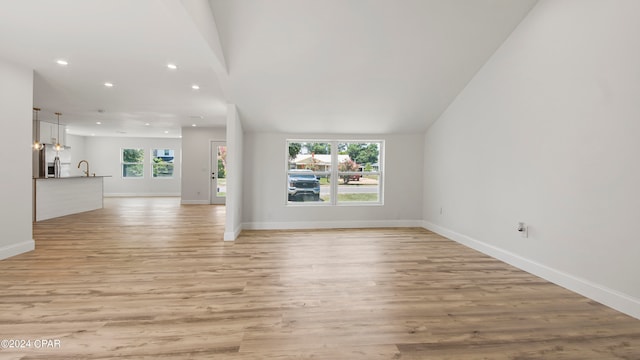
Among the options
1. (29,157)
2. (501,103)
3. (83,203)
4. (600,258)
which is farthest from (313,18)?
(83,203)

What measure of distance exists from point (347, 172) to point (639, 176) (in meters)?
4.39

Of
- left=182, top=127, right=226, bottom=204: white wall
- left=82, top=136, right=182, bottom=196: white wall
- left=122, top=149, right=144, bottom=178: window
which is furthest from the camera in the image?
left=122, top=149, right=144, bottom=178: window

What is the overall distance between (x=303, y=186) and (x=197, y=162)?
5203mm

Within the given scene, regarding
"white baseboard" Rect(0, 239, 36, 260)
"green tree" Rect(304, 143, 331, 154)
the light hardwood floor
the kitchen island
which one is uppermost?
"green tree" Rect(304, 143, 331, 154)

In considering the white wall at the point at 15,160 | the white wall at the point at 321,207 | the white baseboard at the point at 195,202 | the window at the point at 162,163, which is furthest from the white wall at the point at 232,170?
the window at the point at 162,163

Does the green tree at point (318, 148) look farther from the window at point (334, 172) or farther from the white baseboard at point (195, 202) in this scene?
the white baseboard at point (195, 202)

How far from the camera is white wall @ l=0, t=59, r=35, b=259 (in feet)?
12.1

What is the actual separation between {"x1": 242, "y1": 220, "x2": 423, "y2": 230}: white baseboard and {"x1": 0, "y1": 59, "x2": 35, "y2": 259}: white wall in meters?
3.12

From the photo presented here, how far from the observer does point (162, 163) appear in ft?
40.8

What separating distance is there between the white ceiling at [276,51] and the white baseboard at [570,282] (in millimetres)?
2507

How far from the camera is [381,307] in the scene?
246cm

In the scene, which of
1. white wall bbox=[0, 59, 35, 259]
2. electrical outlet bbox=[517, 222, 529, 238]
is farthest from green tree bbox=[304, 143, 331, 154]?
white wall bbox=[0, 59, 35, 259]

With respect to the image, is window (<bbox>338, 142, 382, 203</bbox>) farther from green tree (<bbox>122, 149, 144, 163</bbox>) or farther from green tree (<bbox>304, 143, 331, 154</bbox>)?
green tree (<bbox>122, 149, 144, 163</bbox>)

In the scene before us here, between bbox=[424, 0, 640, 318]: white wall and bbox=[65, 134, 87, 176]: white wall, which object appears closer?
bbox=[424, 0, 640, 318]: white wall
